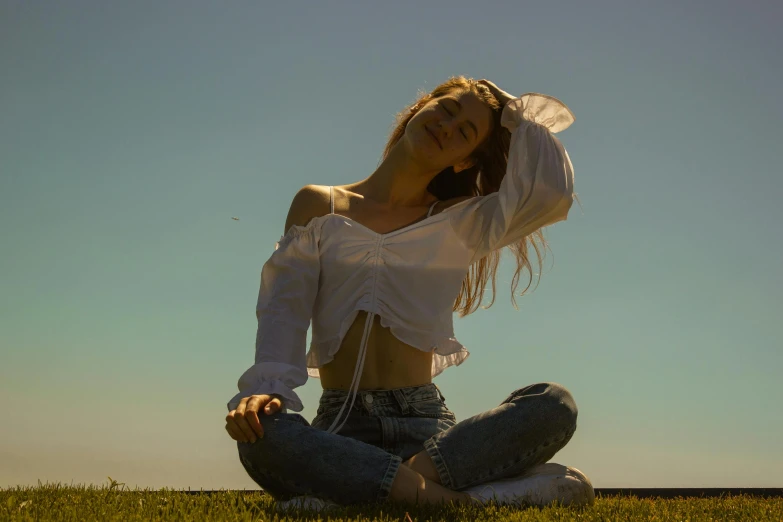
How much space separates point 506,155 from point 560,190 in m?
0.66

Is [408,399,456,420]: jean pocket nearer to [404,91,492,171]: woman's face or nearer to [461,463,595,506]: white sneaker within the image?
[461,463,595,506]: white sneaker

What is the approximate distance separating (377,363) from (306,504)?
1094 mm

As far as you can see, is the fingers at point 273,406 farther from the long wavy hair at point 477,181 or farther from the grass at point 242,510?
the long wavy hair at point 477,181

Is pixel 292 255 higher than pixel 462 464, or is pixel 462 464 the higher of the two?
pixel 292 255

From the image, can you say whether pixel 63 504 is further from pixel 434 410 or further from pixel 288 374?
pixel 434 410

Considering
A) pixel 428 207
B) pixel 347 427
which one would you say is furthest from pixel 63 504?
pixel 428 207

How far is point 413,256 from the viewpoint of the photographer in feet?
16.1

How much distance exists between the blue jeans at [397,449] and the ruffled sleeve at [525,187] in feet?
3.69

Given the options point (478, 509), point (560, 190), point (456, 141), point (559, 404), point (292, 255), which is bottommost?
point (478, 509)

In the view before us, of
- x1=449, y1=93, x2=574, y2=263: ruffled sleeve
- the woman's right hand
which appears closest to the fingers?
the woman's right hand

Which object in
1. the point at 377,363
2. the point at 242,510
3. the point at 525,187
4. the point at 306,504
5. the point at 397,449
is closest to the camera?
the point at 242,510

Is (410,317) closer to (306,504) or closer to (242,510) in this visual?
(306,504)

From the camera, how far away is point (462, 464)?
394 cm

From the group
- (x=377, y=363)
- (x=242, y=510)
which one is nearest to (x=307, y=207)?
(x=377, y=363)
